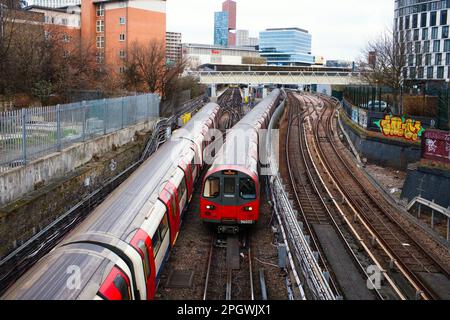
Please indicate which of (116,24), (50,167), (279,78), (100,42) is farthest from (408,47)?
(100,42)

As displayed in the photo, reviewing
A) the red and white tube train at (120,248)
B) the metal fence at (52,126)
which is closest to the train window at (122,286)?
the red and white tube train at (120,248)

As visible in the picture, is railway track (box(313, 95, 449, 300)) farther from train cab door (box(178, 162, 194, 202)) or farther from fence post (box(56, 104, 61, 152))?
fence post (box(56, 104, 61, 152))

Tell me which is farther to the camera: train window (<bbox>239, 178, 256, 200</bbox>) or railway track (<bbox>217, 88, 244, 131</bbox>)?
railway track (<bbox>217, 88, 244, 131</bbox>)

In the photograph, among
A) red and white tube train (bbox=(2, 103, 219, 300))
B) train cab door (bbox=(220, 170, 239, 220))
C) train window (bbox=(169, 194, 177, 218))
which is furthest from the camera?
train cab door (bbox=(220, 170, 239, 220))

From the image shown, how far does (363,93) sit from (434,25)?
40.0 metres

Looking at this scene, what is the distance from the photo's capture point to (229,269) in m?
12.4

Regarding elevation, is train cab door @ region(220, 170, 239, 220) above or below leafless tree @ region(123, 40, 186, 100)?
below

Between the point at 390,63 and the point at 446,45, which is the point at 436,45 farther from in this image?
the point at 390,63

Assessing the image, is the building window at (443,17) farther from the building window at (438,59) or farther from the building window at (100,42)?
the building window at (100,42)

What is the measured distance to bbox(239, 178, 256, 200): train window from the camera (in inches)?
560

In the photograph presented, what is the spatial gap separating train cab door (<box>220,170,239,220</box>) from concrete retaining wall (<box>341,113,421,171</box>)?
547 inches

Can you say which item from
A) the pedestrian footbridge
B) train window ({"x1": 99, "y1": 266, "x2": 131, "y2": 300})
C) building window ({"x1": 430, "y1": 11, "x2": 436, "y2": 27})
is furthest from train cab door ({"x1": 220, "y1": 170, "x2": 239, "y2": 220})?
building window ({"x1": 430, "y1": 11, "x2": 436, "y2": 27})

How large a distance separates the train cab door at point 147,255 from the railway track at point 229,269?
1935 millimetres

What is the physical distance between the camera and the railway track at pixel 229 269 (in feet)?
36.6
